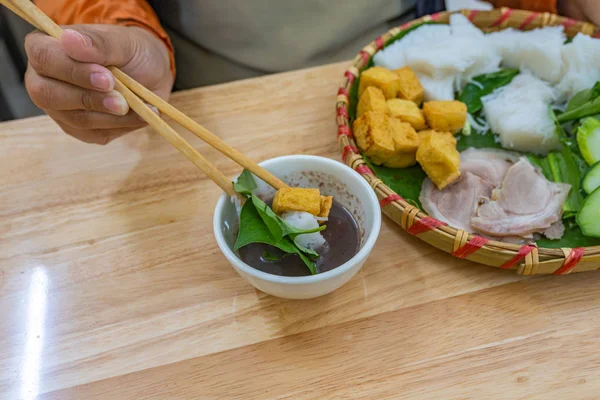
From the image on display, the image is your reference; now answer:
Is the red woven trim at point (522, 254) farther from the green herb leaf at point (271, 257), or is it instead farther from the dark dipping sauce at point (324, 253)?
the green herb leaf at point (271, 257)

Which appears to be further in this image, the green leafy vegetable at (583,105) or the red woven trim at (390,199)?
the green leafy vegetable at (583,105)

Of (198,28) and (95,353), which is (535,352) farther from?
(198,28)

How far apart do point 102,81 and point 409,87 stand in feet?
2.38

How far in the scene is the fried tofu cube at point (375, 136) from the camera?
3.46 feet

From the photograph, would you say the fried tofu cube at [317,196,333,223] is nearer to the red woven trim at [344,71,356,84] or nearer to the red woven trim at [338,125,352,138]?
the red woven trim at [338,125,352,138]

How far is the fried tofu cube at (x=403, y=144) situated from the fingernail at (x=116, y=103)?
0.57 meters

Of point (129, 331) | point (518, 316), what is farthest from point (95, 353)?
→ point (518, 316)

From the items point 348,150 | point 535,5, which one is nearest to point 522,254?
point 348,150

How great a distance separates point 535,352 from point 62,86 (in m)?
1.04

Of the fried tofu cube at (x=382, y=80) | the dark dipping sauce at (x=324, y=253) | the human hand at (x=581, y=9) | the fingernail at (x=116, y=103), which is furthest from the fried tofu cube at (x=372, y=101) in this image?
the human hand at (x=581, y=9)

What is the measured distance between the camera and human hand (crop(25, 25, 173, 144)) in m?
0.90

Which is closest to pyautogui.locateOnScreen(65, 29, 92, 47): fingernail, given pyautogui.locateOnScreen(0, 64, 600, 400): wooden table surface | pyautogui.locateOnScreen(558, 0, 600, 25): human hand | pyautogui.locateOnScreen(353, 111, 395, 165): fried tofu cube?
pyautogui.locateOnScreen(0, 64, 600, 400): wooden table surface

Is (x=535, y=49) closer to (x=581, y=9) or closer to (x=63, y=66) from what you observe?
(x=581, y=9)

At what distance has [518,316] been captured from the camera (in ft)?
2.94
